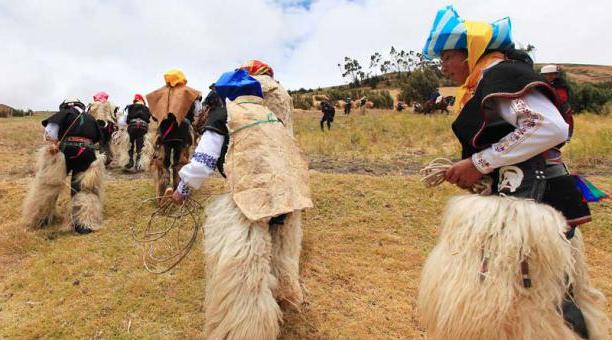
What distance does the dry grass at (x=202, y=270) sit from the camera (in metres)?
3.54

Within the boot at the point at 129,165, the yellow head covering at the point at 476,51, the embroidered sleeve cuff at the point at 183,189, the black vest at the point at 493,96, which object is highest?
the yellow head covering at the point at 476,51

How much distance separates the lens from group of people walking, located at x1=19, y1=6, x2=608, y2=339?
6.29 feet

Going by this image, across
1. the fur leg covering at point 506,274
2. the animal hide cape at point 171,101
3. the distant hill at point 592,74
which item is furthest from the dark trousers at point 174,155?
the distant hill at point 592,74

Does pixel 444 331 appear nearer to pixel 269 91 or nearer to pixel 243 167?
pixel 243 167

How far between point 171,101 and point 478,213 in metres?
4.84

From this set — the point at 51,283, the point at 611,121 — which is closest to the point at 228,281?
the point at 51,283

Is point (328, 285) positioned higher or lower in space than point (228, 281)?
lower

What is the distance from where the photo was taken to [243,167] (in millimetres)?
2959

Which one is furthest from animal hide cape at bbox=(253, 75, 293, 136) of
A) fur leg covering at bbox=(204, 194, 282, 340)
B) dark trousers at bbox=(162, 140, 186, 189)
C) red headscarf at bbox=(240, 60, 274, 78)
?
dark trousers at bbox=(162, 140, 186, 189)

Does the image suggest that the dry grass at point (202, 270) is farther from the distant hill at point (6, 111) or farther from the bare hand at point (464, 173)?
the distant hill at point (6, 111)

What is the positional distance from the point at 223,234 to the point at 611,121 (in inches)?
656

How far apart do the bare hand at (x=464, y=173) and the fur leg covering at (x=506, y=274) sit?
141mm

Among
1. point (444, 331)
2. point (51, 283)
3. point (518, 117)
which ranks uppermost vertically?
point (518, 117)

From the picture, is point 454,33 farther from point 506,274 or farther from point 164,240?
point 164,240
